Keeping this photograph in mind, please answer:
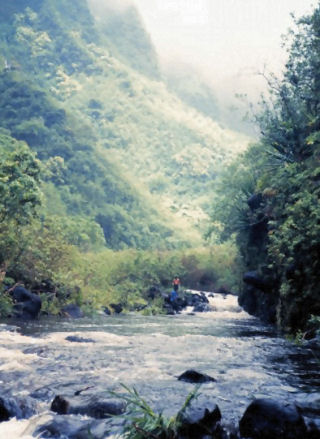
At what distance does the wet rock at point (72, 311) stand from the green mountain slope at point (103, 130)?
54114 mm

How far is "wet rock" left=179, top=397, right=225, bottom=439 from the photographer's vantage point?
5938mm

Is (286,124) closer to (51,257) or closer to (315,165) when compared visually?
(315,165)

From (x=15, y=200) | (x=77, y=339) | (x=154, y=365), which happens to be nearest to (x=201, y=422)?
(x=154, y=365)

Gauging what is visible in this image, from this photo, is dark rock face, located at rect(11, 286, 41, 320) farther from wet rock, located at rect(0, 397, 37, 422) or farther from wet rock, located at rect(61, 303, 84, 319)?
wet rock, located at rect(0, 397, 37, 422)

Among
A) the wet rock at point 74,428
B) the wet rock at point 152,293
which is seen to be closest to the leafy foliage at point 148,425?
the wet rock at point 74,428

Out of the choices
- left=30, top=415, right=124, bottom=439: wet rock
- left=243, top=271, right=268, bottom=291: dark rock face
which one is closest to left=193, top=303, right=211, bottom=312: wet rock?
left=243, top=271, right=268, bottom=291: dark rock face

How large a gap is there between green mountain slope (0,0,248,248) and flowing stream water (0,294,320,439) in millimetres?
63051

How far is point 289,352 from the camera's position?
45.1 ft

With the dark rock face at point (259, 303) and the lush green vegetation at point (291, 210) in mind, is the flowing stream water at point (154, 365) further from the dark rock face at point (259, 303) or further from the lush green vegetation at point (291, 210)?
the dark rock face at point (259, 303)

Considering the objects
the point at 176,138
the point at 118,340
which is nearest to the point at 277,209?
the point at 118,340

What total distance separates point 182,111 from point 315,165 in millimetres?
166522

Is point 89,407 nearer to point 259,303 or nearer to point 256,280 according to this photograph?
point 256,280

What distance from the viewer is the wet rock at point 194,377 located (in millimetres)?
9802

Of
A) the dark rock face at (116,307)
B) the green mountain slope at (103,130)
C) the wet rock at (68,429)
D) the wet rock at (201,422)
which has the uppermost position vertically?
the green mountain slope at (103,130)
